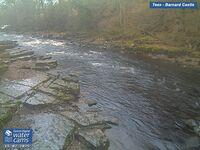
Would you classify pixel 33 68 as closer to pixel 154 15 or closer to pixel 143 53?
pixel 143 53

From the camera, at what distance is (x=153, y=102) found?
15.6m

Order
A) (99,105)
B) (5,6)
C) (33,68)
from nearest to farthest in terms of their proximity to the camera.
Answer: (99,105) → (33,68) → (5,6)

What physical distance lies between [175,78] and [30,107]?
12.5 m

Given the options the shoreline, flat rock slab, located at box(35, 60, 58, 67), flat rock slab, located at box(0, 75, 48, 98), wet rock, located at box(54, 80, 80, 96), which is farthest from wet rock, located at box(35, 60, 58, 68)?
the shoreline

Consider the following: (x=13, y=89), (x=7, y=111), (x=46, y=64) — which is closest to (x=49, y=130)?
(x=7, y=111)

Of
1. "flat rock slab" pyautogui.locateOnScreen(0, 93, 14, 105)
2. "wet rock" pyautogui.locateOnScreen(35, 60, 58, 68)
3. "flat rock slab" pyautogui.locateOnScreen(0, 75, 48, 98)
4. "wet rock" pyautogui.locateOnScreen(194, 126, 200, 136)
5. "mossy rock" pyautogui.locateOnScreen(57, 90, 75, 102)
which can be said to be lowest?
"wet rock" pyautogui.locateOnScreen(194, 126, 200, 136)

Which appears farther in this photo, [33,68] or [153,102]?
[33,68]

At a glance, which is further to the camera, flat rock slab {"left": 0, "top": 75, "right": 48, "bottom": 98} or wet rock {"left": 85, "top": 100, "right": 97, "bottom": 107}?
wet rock {"left": 85, "top": 100, "right": 97, "bottom": 107}

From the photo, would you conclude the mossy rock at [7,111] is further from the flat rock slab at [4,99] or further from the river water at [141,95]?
the river water at [141,95]

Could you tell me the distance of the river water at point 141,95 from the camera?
11.5m

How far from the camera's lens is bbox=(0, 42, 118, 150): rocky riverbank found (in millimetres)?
10344

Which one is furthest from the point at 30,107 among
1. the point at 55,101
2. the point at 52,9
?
the point at 52,9

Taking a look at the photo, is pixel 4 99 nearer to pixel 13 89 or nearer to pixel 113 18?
pixel 13 89

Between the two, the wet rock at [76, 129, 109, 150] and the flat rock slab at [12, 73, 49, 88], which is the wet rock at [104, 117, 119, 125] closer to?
the wet rock at [76, 129, 109, 150]
